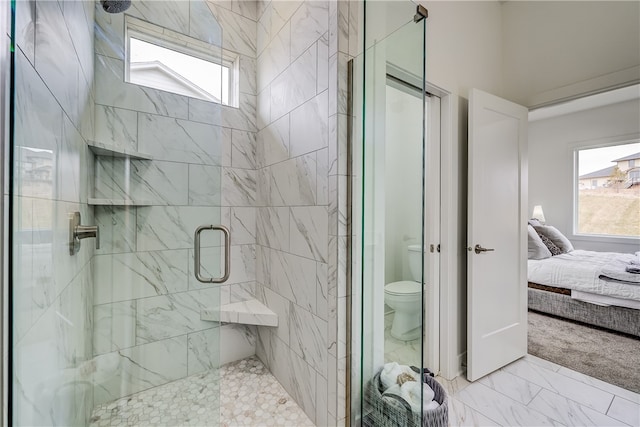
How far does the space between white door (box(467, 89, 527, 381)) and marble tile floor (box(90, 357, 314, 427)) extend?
134 centimetres

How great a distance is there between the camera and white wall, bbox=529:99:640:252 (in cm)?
461

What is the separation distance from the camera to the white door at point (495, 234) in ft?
6.92

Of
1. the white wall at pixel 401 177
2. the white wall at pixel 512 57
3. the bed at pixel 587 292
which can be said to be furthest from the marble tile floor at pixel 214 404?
the bed at pixel 587 292

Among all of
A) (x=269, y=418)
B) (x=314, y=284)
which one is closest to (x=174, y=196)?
(x=314, y=284)

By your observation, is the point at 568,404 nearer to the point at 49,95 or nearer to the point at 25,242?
the point at 25,242

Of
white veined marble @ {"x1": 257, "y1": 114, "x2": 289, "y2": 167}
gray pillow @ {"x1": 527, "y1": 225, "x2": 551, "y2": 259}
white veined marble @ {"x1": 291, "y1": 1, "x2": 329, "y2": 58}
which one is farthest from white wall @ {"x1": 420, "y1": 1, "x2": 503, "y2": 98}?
gray pillow @ {"x1": 527, "y1": 225, "x2": 551, "y2": 259}

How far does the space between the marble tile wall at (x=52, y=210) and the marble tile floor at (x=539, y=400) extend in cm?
184

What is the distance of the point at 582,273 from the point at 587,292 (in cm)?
19

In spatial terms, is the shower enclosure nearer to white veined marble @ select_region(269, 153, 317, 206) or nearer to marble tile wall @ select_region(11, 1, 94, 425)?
white veined marble @ select_region(269, 153, 317, 206)

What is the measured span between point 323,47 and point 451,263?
5.37 feet

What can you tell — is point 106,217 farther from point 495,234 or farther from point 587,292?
point 587,292

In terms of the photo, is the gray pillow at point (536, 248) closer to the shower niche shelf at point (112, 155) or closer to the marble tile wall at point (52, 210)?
the shower niche shelf at point (112, 155)

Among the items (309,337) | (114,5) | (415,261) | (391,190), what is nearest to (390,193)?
(391,190)

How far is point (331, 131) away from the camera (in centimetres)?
150
